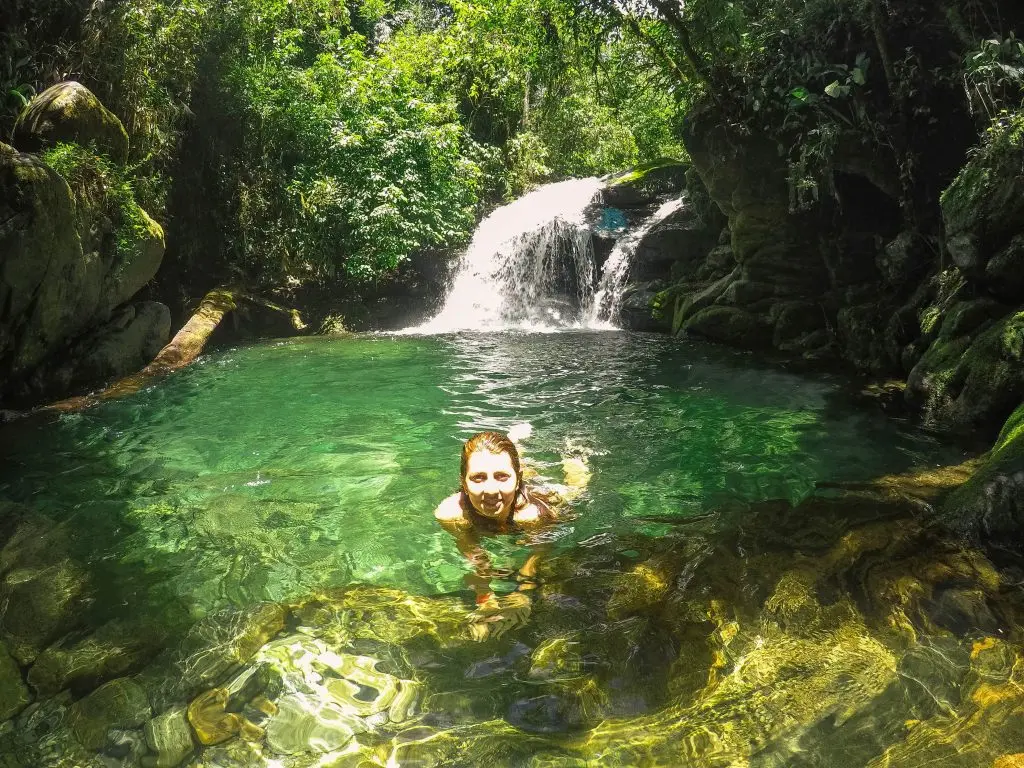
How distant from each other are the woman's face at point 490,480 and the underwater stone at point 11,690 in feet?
7.15

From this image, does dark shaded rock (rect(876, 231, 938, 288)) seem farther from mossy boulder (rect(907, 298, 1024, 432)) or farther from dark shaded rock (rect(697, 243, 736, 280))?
dark shaded rock (rect(697, 243, 736, 280))

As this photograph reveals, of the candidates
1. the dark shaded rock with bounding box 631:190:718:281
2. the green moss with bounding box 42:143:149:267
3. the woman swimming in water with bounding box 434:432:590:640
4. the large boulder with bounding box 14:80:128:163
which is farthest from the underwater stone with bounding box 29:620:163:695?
the dark shaded rock with bounding box 631:190:718:281

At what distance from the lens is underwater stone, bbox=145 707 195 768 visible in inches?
95.7

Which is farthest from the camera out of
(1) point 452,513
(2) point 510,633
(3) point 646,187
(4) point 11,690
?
(3) point 646,187

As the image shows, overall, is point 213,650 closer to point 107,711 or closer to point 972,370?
point 107,711

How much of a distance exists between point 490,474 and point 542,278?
14.2 meters

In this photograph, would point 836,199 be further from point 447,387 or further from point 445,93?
point 445,93

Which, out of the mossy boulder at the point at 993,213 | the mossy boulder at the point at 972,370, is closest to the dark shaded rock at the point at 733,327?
the mossy boulder at the point at 972,370

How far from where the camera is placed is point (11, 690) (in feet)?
9.15

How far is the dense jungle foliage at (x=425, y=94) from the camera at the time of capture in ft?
30.4

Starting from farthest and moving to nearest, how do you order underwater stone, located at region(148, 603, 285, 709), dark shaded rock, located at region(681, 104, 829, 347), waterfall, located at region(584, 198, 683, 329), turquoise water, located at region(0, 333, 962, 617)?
waterfall, located at region(584, 198, 683, 329), dark shaded rock, located at region(681, 104, 829, 347), turquoise water, located at region(0, 333, 962, 617), underwater stone, located at region(148, 603, 285, 709)

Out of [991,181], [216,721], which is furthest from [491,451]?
[991,181]

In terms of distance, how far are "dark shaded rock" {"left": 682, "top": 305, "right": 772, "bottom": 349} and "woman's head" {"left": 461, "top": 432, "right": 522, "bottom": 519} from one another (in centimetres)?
894

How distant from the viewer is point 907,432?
6.59 meters
